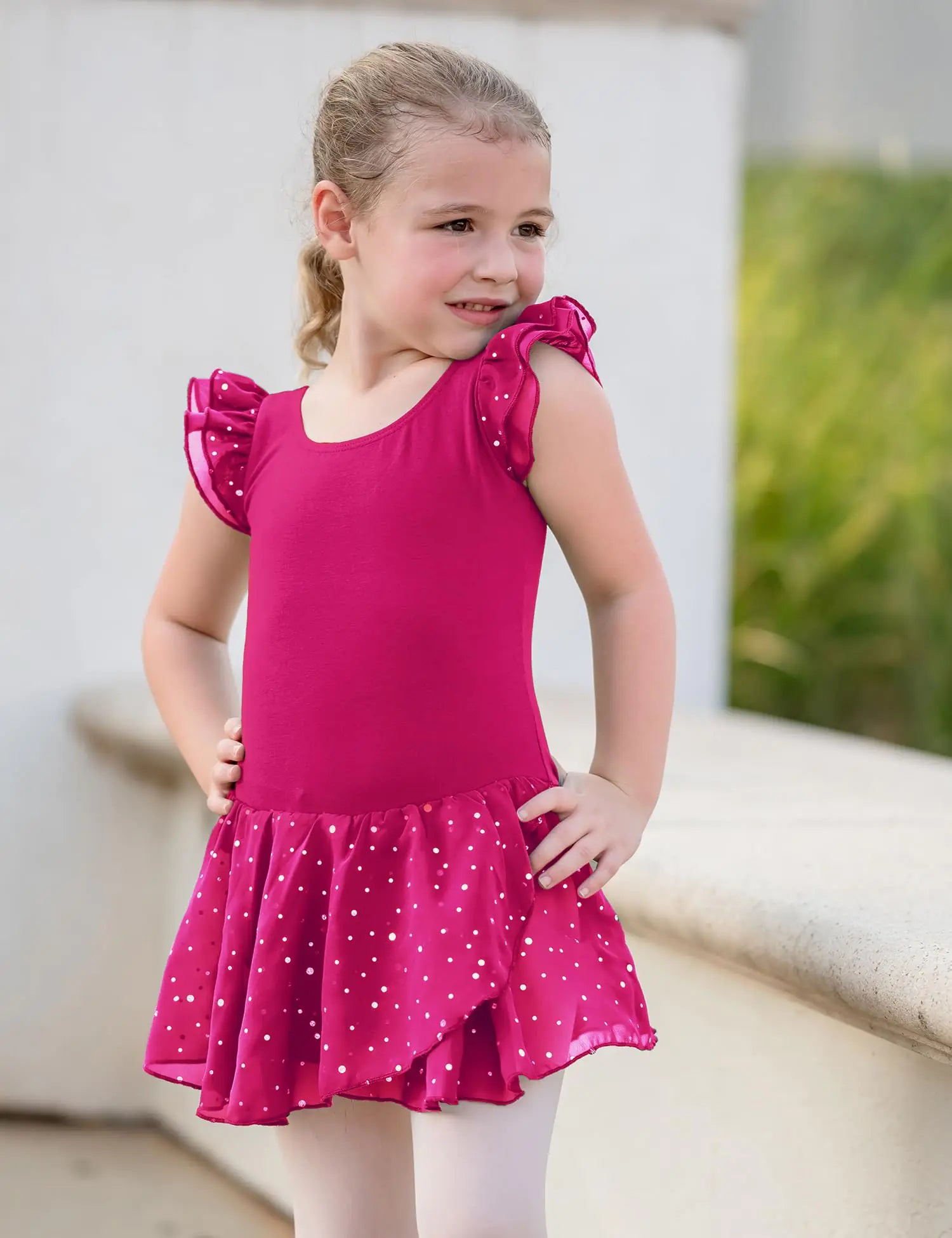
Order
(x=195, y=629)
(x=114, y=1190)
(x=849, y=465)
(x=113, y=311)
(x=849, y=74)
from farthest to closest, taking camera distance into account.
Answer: (x=849, y=74), (x=849, y=465), (x=113, y=311), (x=114, y=1190), (x=195, y=629)

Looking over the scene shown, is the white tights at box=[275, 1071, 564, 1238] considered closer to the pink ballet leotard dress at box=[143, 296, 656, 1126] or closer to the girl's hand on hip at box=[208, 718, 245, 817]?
the pink ballet leotard dress at box=[143, 296, 656, 1126]

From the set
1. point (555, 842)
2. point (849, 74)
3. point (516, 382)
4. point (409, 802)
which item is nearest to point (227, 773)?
point (409, 802)

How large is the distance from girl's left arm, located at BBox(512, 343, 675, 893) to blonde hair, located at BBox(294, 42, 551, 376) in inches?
6.5

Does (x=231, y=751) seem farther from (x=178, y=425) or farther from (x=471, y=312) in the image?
(x=178, y=425)

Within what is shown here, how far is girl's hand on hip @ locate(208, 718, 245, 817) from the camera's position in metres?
1.31

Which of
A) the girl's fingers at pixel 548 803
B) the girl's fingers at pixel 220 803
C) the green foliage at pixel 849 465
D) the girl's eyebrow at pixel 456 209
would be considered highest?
the girl's eyebrow at pixel 456 209

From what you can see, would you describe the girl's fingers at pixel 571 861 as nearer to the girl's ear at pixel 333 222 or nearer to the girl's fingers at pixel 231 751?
the girl's fingers at pixel 231 751

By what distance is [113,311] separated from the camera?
8.59ft

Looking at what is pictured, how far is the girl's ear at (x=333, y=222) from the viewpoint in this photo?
1274mm

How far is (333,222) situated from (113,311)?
1.42 metres

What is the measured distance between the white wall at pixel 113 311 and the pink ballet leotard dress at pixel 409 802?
141 cm

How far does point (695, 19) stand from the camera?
276cm

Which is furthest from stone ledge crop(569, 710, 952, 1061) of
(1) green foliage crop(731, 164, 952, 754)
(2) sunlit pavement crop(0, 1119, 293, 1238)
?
(1) green foliage crop(731, 164, 952, 754)

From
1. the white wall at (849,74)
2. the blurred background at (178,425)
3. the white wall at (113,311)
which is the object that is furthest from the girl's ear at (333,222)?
the white wall at (849,74)
